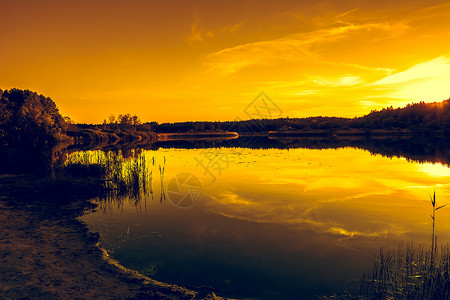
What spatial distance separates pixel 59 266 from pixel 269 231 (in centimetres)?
620

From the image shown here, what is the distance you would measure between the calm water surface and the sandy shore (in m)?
0.51

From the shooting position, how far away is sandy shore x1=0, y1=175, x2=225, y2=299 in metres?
6.13

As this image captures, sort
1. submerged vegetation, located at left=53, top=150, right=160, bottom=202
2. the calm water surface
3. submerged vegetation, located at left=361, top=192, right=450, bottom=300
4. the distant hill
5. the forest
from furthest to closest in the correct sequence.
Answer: the distant hill < the forest < submerged vegetation, located at left=53, top=150, right=160, bottom=202 < the calm water surface < submerged vegetation, located at left=361, top=192, right=450, bottom=300

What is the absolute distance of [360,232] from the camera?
9719mm

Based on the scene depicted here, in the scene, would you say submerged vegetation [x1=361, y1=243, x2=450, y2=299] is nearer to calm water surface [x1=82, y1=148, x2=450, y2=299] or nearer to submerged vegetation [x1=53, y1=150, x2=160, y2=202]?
calm water surface [x1=82, y1=148, x2=450, y2=299]

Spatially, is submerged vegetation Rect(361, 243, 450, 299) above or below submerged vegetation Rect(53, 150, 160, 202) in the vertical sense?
below

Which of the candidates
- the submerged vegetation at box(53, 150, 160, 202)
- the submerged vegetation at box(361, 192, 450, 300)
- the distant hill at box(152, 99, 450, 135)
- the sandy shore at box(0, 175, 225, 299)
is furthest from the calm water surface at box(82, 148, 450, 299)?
the distant hill at box(152, 99, 450, 135)

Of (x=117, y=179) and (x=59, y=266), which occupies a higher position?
(x=117, y=179)

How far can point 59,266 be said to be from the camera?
7.25m

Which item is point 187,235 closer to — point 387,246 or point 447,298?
point 387,246

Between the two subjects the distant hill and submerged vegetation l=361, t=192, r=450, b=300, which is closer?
submerged vegetation l=361, t=192, r=450, b=300

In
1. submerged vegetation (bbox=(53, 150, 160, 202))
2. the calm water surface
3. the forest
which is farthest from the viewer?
the forest

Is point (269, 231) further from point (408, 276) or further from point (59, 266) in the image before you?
point (59, 266)

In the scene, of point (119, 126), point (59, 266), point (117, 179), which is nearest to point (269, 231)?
point (59, 266)
